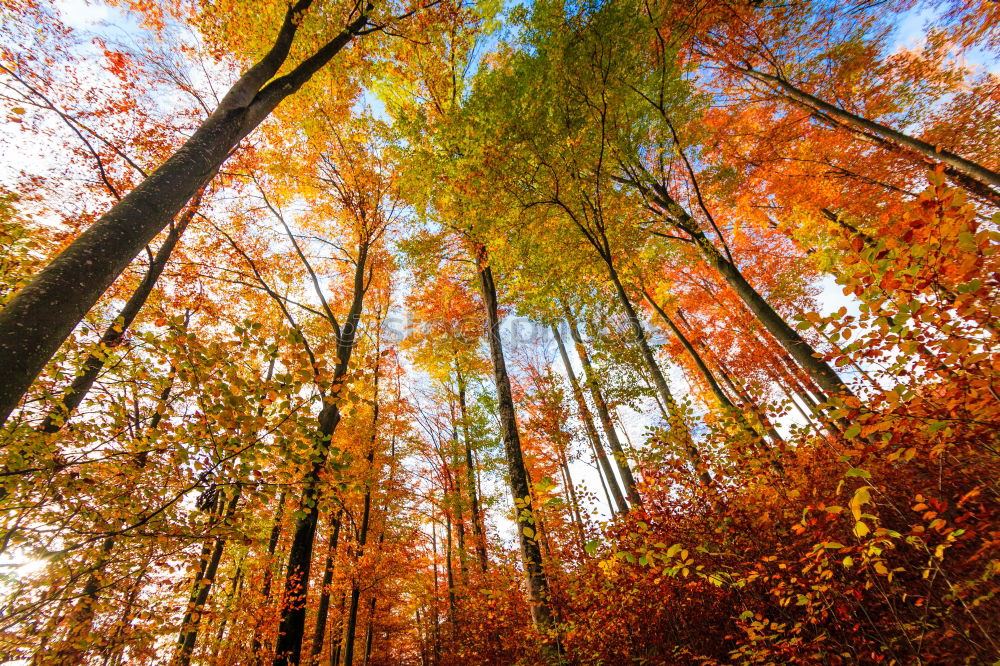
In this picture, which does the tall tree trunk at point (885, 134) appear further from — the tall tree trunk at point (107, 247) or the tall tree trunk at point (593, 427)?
the tall tree trunk at point (107, 247)

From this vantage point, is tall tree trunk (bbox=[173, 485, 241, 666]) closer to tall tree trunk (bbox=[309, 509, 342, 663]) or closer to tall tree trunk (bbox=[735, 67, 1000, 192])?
tall tree trunk (bbox=[309, 509, 342, 663])

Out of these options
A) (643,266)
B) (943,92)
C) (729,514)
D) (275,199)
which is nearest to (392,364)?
(275,199)

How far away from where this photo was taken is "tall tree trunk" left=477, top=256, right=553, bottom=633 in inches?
167

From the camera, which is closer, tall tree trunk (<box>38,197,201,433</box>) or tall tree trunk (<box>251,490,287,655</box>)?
tall tree trunk (<box>38,197,201,433</box>)

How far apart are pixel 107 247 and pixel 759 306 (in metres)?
9.38

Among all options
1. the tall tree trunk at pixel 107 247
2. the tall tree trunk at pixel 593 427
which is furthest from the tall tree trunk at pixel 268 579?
the tall tree trunk at pixel 593 427

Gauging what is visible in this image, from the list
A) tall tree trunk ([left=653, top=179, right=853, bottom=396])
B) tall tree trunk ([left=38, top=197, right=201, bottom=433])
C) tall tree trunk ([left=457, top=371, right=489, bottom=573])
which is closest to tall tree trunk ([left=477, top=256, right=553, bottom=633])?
tall tree trunk ([left=38, top=197, right=201, bottom=433])

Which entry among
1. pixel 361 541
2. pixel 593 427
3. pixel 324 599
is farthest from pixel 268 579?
pixel 593 427

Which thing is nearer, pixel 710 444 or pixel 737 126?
pixel 710 444

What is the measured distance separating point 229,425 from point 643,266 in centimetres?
882

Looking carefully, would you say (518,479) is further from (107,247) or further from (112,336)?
(112,336)

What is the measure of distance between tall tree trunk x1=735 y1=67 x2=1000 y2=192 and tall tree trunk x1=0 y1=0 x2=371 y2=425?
1033 centimetres

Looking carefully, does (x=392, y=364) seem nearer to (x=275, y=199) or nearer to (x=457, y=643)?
(x=275, y=199)

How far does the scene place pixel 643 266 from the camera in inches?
348
